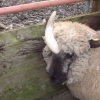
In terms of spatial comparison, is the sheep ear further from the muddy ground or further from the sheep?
the muddy ground

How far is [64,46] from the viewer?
2904mm

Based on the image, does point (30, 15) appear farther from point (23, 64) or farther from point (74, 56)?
point (74, 56)

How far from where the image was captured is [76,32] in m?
2.99

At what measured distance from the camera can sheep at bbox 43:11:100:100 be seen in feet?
9.42

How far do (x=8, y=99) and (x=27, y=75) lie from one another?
0.41 m

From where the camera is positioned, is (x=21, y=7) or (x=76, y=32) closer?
(x=76, y=32)

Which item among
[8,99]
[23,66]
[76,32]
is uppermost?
[76,32]

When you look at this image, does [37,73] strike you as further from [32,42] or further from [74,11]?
[74,11]

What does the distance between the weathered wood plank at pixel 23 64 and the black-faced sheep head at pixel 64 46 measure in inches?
15.9

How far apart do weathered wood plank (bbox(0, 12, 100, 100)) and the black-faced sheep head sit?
0.40 m

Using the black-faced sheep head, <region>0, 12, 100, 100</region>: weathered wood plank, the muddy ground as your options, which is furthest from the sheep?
the muddy ground

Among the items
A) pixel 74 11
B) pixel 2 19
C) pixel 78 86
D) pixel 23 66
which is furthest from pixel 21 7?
pixel 74 11

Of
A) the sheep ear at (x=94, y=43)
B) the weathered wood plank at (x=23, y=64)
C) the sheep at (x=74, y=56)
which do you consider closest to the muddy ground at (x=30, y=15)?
the weathered wood plank at (x=23, y=64)

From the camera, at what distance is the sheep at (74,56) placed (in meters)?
2.87
